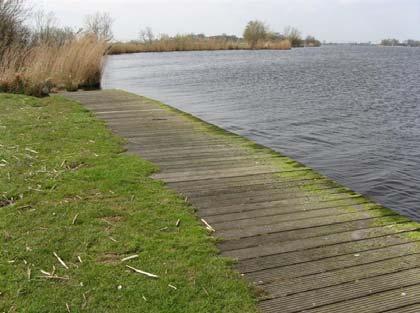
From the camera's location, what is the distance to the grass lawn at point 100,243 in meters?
2.77

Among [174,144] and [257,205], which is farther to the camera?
[174,144]

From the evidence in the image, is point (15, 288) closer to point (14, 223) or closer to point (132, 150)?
point (14, 223)

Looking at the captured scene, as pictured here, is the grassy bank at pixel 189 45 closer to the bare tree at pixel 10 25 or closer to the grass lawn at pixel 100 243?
the bare tree at pixel 10 25

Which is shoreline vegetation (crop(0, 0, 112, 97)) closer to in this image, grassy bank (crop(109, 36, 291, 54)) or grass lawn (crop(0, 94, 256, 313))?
grass lawn (crop(0, 94, 256, 313))

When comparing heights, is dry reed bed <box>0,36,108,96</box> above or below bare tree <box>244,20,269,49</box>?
below

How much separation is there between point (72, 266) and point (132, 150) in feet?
11.7

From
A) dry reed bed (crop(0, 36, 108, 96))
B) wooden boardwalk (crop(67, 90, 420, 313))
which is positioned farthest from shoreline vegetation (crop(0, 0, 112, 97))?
wooden boardwalk (crop(67, 90, 420, 313))

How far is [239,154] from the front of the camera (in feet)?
21.0

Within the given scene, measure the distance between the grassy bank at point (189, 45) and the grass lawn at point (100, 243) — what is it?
54923mm

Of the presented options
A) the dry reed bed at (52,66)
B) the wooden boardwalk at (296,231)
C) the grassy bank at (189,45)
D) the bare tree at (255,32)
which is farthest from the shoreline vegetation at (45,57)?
the bare tree at (255,32)

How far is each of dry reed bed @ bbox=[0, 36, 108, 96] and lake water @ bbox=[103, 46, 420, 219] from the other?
2625mm

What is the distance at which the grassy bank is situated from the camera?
61.9 m

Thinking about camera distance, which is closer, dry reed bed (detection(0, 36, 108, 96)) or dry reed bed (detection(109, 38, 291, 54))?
dry reed bed (detection(0, 36, 108, 96))

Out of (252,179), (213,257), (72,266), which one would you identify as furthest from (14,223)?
(252,179)
